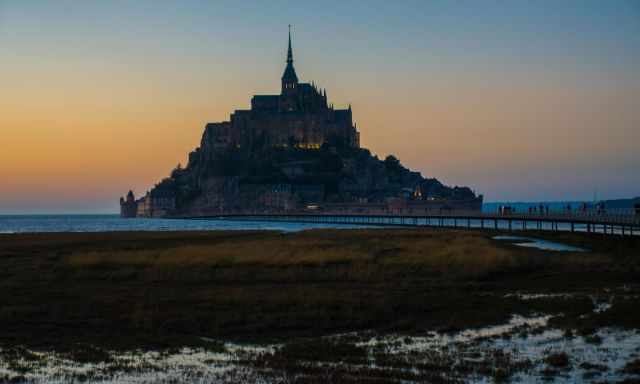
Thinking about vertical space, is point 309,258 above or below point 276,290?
above

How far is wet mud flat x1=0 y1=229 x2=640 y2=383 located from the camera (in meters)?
19.7

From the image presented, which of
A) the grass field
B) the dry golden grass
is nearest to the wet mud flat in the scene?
the grass field

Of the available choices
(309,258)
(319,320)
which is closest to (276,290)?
(319,320)

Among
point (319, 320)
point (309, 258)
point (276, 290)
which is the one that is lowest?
point (319, 320)

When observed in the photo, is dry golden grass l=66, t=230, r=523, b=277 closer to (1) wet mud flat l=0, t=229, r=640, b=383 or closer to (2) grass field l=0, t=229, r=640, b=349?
(2) grass field l=0, t=229, r=640, b=349

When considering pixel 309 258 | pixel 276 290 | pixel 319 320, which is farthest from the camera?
pixel 309 258

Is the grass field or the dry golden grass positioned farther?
the dry golden grass

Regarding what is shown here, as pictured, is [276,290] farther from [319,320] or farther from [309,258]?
[309,258]

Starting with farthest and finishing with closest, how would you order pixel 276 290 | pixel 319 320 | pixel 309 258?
pixel 309 258 → pixel 276 290 → pixel 319 320

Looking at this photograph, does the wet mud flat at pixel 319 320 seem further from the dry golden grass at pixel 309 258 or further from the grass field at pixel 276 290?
the dry golden grass at pixel 309 258

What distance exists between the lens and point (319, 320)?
26.9 m

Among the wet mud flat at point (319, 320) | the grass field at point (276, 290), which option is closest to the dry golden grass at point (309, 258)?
the grass field at point (276, 290)

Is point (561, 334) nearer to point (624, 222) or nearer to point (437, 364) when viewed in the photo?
point (437, 364)

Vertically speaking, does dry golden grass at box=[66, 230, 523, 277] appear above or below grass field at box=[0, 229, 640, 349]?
above
